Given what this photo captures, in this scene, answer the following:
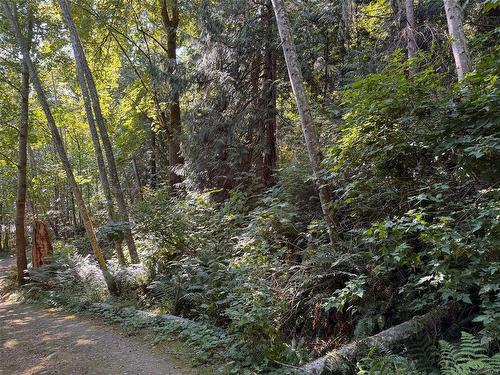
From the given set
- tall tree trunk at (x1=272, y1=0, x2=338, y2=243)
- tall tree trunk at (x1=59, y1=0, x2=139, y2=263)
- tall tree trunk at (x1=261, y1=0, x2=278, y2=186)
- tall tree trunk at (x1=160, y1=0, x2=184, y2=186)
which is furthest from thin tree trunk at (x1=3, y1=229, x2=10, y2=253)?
tall tree trunk at (x1=272, y1=0, x2=338, y2=243)

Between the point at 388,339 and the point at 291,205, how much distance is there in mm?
3313

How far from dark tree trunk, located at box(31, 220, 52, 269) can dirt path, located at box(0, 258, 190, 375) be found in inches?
182

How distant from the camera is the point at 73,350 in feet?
19.1

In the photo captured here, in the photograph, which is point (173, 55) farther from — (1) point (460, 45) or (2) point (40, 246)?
(1) point (460, 45)

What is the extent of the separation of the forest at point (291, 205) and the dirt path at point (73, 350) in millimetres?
51

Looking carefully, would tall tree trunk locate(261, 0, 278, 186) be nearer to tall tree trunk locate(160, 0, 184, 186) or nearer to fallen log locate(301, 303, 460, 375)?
tall tree trunk locate(160, 0, 184, 186)

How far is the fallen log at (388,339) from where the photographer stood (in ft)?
13.1

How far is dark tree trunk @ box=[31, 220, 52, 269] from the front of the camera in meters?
12.4

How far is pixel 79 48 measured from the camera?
9102 mm

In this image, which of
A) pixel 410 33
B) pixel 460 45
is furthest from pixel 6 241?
pixel 460 45

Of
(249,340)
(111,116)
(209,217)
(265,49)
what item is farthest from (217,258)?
(111,116)

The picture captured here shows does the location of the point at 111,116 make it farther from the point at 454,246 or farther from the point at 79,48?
the point at 454,246

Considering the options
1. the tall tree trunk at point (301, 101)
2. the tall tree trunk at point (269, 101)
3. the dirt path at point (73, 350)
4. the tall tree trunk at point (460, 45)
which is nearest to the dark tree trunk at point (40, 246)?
the dirt path at point (73, 350)

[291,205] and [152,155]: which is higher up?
[152,155]
